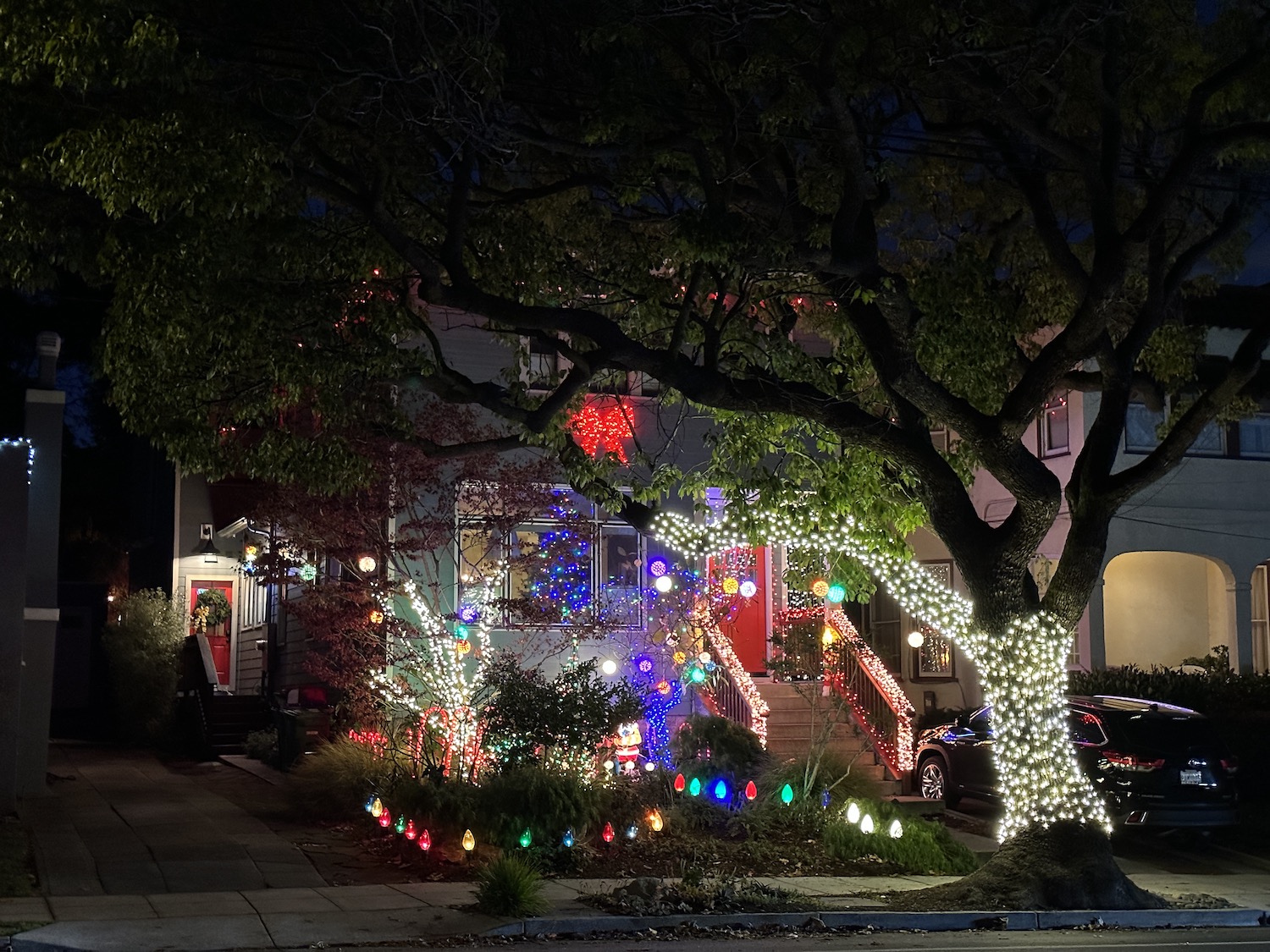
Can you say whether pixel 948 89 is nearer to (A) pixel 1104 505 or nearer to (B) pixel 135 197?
(A) pixel 1104 505

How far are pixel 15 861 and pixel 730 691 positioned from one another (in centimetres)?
943

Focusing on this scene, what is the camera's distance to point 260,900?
38.4 feet

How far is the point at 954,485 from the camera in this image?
517 inches

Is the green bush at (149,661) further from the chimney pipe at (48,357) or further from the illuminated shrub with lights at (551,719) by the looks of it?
the illuminated shrub with lights at (551,719)

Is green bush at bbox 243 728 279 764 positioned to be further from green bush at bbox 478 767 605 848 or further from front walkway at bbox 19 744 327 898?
green bush at bbox 478 767 605 848

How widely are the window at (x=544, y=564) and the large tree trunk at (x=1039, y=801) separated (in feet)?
18.9

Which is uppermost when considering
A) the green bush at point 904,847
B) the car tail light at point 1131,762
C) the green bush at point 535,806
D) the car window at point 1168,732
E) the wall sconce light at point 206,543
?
the wall sconce light at point 206,543

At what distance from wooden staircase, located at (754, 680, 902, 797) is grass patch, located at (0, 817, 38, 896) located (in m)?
9.36

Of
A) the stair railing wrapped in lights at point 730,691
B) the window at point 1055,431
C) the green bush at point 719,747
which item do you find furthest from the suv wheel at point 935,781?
the window at point 1055,431

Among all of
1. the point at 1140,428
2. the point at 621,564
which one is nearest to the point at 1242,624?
the point at 1140,428

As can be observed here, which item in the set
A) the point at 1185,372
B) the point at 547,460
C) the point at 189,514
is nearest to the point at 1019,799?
the point at 1185,372

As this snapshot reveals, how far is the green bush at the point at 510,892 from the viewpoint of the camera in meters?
11.0

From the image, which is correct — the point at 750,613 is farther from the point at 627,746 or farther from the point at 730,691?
the point at 627,746

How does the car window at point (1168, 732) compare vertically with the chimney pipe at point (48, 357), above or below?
below
